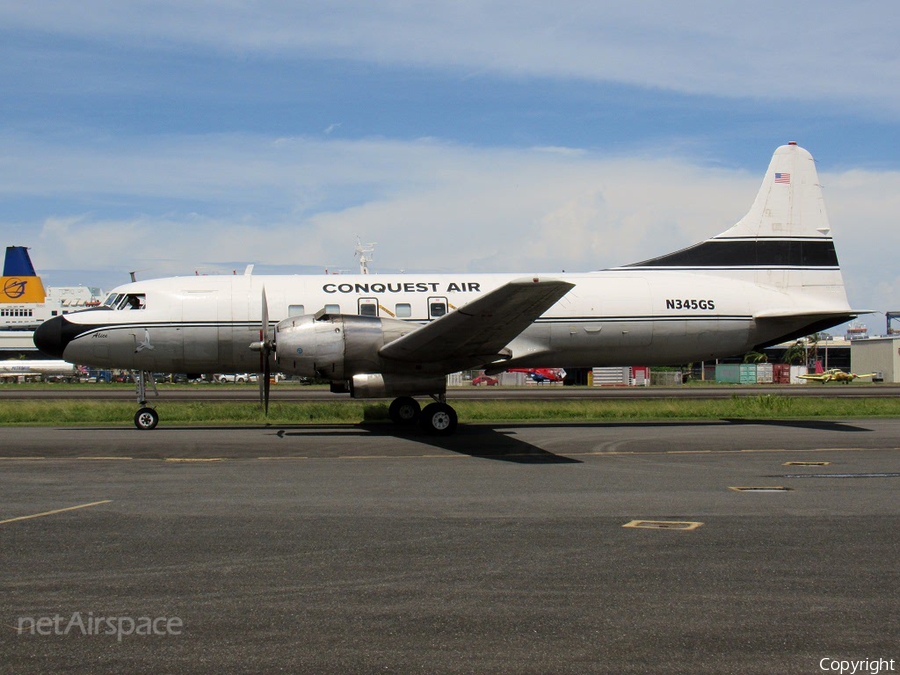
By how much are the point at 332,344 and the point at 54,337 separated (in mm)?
8834

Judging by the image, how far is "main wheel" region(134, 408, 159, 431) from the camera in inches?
880

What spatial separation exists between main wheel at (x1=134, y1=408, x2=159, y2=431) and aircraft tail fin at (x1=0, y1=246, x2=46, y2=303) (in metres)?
92.4

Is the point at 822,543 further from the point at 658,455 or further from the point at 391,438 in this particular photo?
the point at 391,438

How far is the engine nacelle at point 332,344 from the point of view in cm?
1938

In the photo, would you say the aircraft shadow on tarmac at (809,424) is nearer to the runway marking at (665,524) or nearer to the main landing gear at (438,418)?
the main landing gear at (438,418)

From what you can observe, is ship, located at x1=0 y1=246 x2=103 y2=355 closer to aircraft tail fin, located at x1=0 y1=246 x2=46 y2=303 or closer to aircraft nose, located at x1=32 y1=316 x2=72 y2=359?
aircraft tail fin, located at x1=0 y1=246 x2=46 y2=303

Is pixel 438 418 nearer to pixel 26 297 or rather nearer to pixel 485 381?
A: pixel 485 381

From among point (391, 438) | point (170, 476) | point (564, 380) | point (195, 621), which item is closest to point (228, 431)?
point (391, 438)

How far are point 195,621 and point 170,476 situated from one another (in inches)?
312

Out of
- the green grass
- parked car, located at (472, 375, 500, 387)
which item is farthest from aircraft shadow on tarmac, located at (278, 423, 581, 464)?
parked car, located at (472, 375, 500, 387)

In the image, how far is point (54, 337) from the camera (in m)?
22.5

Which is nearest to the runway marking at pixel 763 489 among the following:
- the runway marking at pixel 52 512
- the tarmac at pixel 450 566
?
the tarmac at pixel 450 566

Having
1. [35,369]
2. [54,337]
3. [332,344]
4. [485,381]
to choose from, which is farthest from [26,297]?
[332,344]

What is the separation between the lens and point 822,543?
806 cm
